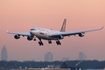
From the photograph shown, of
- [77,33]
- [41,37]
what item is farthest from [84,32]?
[41,37]

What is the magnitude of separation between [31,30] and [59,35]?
37.2 ft

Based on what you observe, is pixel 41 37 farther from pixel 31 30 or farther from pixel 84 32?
pixel 84 32

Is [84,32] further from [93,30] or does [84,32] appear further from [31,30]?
[31,30]

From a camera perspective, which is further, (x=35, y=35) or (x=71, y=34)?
(x=71, y=34)

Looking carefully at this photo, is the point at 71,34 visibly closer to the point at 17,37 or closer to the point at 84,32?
the point at 84,32

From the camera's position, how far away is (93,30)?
19725 centimetres

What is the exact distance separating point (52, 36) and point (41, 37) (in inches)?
176

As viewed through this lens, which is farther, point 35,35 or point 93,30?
point 93,30

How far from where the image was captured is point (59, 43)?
634 feet

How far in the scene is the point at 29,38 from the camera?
189m

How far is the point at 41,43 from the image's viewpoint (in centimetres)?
19200

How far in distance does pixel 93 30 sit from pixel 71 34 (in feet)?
23.3

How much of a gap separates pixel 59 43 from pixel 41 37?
8.99m

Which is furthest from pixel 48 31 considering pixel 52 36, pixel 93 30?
pixel 93 30
